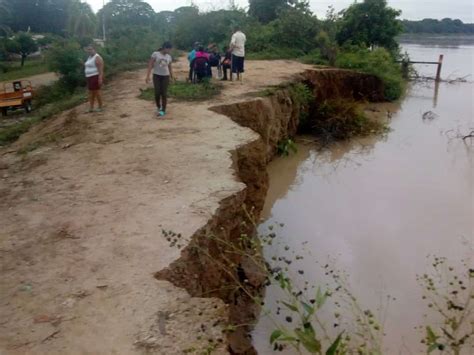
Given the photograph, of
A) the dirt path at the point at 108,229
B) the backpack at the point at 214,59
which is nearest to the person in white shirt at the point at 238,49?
the backpack at the point at 214,59

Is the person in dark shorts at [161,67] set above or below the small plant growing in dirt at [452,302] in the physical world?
above

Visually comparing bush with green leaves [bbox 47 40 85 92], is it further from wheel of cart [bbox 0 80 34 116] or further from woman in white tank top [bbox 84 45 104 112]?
woman in white tank top [bbox 84 45 104 112]

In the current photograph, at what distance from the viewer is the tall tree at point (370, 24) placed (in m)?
21.1

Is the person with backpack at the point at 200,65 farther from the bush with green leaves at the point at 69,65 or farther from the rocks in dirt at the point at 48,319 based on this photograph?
the rocks in dirt at the point at 48,319

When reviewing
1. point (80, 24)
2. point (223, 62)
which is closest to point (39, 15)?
point (80, 24)

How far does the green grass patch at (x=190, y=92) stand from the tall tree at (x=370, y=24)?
1298 cm

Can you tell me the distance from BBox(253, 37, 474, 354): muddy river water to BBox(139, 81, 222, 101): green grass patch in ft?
7.16

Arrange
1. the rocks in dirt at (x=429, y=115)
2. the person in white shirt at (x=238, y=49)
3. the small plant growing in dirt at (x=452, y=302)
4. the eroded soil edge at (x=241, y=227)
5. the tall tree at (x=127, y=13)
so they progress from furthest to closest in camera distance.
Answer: the tall tree at (x=127, y=13) → the rocks in dirt at (x=429, y=115) → the person in white shirt at (x=238, y=49) → the eroded soil edge at (x=241, y=227) → the small plant growing in dirt at (x=452, y=302)

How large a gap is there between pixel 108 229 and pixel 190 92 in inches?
238

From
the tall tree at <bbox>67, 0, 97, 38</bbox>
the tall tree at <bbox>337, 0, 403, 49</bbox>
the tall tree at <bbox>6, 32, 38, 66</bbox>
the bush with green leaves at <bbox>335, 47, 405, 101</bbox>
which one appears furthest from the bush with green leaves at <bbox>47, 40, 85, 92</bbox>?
the tall tree at <bbox>67, 0, 97, 38</bbox>

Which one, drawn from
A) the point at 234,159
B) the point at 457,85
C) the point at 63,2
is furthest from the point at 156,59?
the point at 63,2

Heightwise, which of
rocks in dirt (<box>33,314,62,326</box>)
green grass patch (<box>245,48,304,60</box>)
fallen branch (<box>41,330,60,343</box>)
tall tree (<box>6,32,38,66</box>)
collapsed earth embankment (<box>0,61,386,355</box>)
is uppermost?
tall tree (<box>6,32,38,66</box>)

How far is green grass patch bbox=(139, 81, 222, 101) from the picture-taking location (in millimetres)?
9334

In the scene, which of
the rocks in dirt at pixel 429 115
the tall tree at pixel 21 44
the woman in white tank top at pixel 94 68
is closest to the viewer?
the woman in white tank top at pixel 94 68
